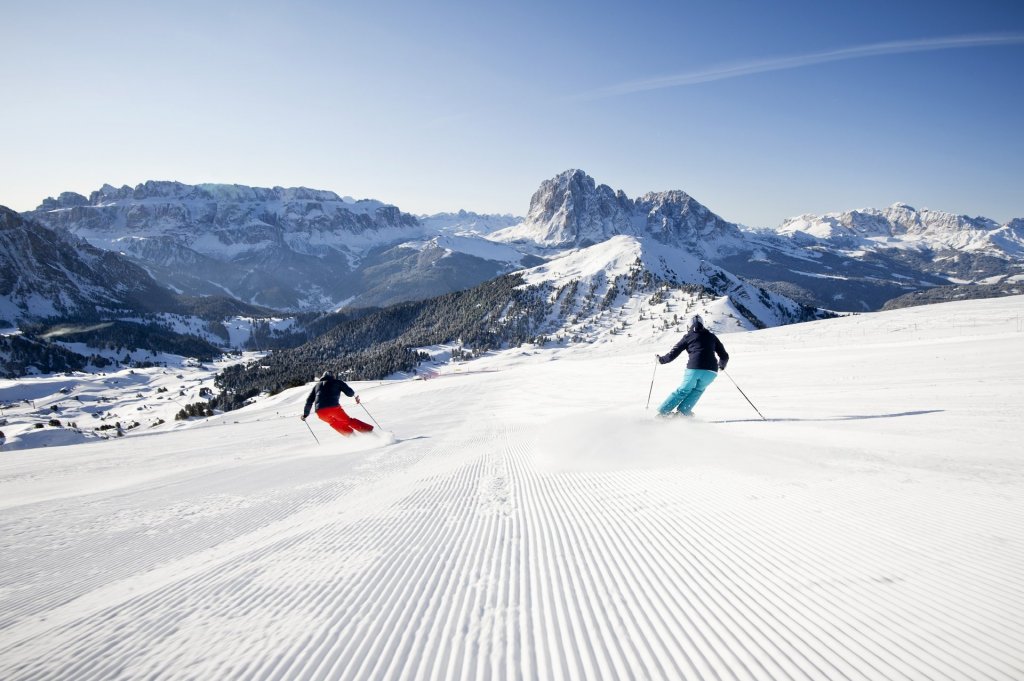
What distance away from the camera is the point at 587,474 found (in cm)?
810

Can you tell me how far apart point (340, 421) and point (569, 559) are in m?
12.0

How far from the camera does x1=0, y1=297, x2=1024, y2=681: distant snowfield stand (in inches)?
123

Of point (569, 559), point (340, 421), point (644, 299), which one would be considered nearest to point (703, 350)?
point (569, 559)

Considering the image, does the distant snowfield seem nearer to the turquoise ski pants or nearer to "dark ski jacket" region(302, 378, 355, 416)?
the turquoise ski pants

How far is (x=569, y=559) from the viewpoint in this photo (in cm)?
460

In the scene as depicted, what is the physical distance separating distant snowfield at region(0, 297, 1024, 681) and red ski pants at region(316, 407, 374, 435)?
351 cm

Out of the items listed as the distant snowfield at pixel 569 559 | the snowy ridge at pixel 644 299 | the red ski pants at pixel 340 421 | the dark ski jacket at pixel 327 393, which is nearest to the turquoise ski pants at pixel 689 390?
the distant snowfield at pixel 569 559

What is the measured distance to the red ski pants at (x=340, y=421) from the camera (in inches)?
579

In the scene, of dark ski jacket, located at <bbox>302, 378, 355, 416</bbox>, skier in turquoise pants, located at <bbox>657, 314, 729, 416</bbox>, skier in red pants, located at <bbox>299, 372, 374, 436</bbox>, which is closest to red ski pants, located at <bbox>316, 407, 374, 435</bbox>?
skier in red pants, located at <bbox>299, 372, 374, 436</bbox>

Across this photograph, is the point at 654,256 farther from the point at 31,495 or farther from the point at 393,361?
the point at 31,495

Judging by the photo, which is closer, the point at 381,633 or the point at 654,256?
the point at 381,633

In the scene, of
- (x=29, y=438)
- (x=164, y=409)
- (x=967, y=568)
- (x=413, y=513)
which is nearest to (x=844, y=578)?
(x=967, y=568)

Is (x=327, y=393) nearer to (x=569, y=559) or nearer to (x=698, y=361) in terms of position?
(x=698, y=361)

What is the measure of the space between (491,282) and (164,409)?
121 meters
